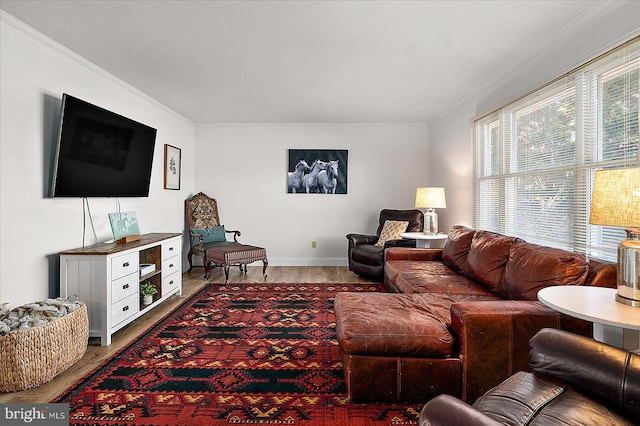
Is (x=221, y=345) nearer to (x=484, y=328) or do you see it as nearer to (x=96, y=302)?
(x=96, y=302)

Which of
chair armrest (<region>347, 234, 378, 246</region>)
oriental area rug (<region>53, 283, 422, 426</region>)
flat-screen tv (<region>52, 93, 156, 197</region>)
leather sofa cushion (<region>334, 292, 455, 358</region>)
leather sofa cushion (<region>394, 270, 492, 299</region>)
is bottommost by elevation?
oriental area rug (<region>53, 283, 422, 426</region>)

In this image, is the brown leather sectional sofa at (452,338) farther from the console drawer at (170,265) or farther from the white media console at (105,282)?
the console drawer at (170,265)

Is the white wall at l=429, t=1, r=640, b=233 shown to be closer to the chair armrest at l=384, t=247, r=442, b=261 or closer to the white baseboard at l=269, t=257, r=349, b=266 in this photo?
the chair armrest at l=384, t=247, r=442, b=261

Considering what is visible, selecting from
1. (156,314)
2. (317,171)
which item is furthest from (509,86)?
(156,314)

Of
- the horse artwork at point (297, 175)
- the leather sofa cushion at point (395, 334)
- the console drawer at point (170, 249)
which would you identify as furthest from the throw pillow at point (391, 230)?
the leather sofa cushion at point (395, 334)

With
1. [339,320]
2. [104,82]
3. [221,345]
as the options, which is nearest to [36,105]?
[104,82]

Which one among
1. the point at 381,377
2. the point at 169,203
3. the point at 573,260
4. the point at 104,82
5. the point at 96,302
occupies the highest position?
the point at 104,82

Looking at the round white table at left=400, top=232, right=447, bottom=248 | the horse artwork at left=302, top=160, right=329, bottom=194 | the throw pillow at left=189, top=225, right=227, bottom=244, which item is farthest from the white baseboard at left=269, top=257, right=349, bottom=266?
the round white table at left=400, top=232, right=447, bottom=248

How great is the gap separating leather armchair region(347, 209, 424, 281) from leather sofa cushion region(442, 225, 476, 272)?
97 cm

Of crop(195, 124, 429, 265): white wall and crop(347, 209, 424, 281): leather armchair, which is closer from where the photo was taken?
crop(347, 209, 424, 281): leather armchair

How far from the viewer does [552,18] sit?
8.30 ft

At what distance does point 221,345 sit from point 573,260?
100.0 inches

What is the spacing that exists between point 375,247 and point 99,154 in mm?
3429

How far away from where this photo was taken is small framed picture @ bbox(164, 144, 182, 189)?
500 cm
